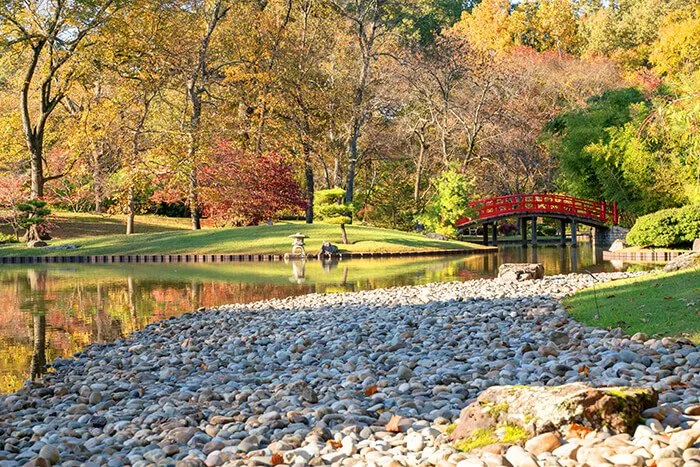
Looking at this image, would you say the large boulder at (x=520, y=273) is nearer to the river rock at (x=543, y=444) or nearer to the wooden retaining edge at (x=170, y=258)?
the river rock at (x=543, y=444)

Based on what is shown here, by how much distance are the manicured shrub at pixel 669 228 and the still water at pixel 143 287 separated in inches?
69.5

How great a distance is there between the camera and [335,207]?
27.9 metres

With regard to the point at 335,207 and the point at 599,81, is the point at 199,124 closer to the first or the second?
the point at 335,207

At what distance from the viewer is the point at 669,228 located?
80.7ft

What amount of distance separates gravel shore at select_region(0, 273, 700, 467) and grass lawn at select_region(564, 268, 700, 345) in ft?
1.14

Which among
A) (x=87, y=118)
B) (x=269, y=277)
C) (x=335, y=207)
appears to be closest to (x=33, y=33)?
(x=87, y=118)

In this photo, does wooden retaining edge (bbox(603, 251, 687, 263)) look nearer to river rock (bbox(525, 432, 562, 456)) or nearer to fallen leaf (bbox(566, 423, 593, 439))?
fallen leaf (bbox(566, 423, 593, 439))

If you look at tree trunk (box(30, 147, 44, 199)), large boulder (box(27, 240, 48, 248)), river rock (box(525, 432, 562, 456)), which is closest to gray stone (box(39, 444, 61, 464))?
river rock (box(525, 432, 562, 456))

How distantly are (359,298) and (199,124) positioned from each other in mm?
22969

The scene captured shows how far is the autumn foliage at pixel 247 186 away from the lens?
33.8 metres

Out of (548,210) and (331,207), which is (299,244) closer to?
(331,207)

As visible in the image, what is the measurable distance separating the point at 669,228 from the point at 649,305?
16.6 metres

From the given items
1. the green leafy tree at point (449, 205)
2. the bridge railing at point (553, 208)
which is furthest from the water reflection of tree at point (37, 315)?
the bridge railing at point (553, 208)

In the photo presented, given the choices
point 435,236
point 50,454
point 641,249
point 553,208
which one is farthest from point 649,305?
point 553,208
